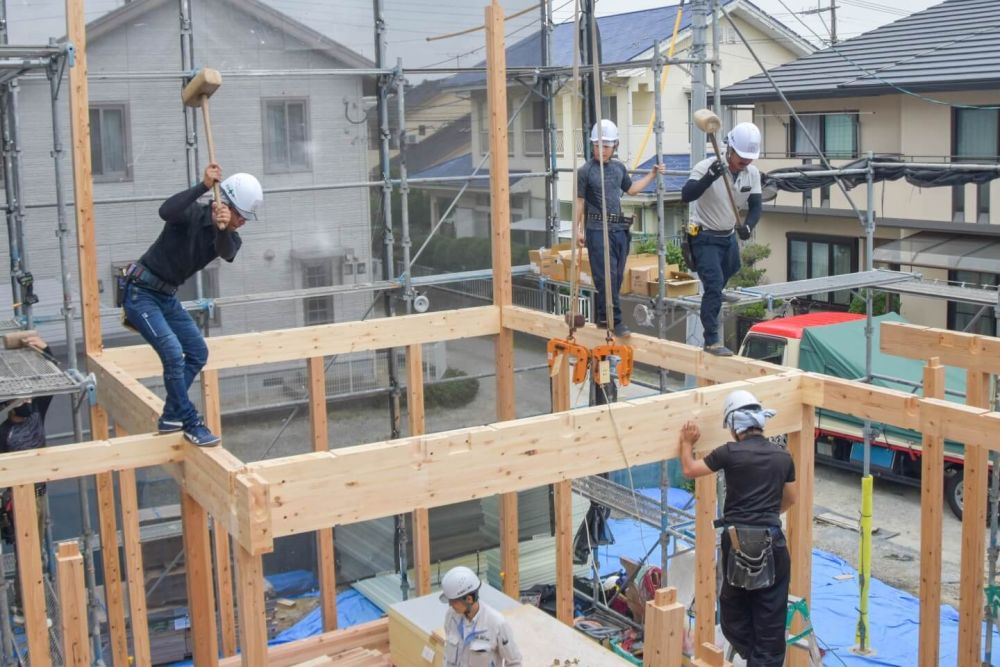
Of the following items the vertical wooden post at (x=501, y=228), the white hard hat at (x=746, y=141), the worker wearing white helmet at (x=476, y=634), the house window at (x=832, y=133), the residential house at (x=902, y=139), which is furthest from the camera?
the house window at (x=832, y=133)

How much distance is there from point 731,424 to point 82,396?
4.51 meters

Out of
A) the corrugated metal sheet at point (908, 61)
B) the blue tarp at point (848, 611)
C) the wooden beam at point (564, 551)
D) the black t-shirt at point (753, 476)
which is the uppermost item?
the corrugated metal sheet at point (908, 61)

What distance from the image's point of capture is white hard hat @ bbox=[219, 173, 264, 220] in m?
6.43

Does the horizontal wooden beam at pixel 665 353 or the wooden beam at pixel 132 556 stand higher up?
the horizontal wooden beam at pixel 665 353

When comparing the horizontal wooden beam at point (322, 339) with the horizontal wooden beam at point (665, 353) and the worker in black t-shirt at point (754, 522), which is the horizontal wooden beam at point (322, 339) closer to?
the horizontal wooden beam at point (665, 353)

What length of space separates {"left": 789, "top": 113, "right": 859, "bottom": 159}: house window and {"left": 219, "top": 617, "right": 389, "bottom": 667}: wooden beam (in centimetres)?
1553

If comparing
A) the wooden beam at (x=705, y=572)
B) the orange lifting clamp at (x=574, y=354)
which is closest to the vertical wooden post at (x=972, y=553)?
the wooden beam at (x=705, y=572)

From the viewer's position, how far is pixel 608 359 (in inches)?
316

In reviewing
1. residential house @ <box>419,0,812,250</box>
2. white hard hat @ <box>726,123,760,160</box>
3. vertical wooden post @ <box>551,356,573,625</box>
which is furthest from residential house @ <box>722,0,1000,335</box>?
white hard hat @ <box>726,123,760,160</box>

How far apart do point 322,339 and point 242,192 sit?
3.49m

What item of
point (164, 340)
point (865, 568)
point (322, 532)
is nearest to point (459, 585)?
point (164, 340)

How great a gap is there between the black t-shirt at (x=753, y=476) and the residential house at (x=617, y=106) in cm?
554

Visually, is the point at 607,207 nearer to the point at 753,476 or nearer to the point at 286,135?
the point at 753,476

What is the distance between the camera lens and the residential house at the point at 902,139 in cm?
1975
